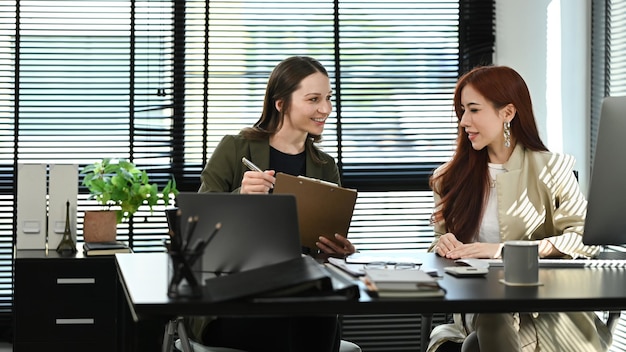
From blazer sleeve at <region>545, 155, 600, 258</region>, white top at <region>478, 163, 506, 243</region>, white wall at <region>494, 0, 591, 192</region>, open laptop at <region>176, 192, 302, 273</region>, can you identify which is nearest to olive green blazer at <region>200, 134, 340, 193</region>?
A: white top at <region>478, 163, 506, 243</region>

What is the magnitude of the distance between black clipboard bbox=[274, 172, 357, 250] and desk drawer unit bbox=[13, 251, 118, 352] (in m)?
1.32

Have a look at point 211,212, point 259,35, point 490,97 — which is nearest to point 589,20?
point 490,97

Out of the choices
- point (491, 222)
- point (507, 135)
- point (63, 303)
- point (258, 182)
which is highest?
point (507, 135)

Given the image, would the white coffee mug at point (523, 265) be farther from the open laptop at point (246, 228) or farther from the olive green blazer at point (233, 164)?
the olive green blazer at point (233, 164)

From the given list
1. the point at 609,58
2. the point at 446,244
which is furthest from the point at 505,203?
the point at 609,58

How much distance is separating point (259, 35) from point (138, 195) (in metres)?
1.19

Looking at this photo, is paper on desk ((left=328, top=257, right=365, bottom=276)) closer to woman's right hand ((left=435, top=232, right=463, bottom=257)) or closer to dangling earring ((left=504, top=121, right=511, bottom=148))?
woman's right hand ((left=435, top=232, right=463, bottom=257))

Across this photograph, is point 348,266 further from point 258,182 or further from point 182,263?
point 258,182

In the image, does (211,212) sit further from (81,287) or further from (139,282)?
(81,287)

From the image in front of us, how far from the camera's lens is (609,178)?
212cm

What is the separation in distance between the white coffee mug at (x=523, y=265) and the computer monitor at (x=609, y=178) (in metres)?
0.24

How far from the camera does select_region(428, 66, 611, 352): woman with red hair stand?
2480 mm

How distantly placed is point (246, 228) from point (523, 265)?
67 cm

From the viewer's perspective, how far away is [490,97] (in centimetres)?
309
